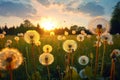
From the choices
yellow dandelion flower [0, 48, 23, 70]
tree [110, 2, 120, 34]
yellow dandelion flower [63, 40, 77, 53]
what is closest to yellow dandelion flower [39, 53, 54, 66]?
yellow dandelion flower [63, 40, 77, 53]

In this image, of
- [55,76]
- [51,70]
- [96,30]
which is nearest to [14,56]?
[96,30]

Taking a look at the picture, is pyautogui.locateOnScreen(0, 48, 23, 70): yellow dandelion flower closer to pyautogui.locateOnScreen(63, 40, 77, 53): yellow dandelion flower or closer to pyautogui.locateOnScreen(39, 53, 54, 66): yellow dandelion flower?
pyautogui.locateOnScreen(39, 53, 54, 66): yellow dandelion flower

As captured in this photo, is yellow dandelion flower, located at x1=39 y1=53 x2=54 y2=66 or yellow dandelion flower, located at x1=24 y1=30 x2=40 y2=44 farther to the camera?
yellow dandelion flower, located at x1=24 y1=30 x2=40 y2=44

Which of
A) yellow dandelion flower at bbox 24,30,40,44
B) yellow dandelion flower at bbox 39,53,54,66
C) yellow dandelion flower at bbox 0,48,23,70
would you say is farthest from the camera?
yellow dandelion flower at bbox 24,30,40,44

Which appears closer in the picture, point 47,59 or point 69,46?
point 47,59

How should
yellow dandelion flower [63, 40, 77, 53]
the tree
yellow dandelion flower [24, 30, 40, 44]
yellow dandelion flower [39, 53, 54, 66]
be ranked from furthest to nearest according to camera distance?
the tree
yellow dandelion flower [24, 30, 40, 44]
yellow dandelion flower [63, 40, 77, 53]
yellow dandelion flower [39, 53, 54, 66]

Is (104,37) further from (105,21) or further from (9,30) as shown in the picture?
(9,30)

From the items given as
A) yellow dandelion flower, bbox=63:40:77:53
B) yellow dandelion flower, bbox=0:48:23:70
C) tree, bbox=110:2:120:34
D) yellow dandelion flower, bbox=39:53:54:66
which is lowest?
tree, bbox=110:2:120:34

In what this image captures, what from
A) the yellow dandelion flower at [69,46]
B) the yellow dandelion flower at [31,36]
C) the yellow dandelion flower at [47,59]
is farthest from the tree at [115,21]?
the yellow dandelion flower at [47,59]

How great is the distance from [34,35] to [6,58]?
1.67m

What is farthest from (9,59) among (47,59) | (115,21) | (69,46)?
(115,21)

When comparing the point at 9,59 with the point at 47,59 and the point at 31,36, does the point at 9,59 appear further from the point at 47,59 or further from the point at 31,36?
the point at 31,36

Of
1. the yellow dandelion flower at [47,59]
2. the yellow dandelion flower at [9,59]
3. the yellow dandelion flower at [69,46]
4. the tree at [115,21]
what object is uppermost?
the yellow dandelion flower at [9,59]

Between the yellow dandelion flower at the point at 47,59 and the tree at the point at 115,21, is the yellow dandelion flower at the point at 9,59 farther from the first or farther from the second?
the tree at the point at 115,21
